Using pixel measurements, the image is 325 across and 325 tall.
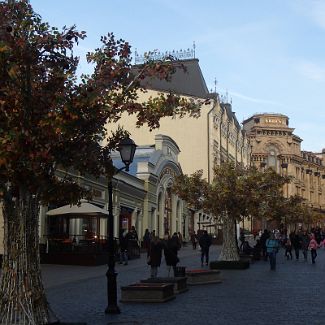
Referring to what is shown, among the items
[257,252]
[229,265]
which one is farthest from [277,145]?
[229,265]

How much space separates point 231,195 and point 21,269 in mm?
17891

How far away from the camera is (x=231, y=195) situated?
26625 mm

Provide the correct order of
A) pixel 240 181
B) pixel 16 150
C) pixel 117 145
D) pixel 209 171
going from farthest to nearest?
1. pixel 209 171
2. pixel 240 181
3. pixel 117 145
4. pixel 16 150

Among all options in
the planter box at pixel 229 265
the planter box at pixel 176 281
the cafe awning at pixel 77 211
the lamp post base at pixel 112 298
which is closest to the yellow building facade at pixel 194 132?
the cafe awning at pixel 77 211

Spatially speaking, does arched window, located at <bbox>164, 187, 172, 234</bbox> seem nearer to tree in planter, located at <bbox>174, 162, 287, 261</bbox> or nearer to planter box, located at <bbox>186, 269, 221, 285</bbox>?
tree in planter, located at <bbox>174, 162, 287, 261</bbox>

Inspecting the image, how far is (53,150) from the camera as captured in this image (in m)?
9.28

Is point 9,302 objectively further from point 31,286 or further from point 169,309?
point 169,309

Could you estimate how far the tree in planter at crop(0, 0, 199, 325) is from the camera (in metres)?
8.89

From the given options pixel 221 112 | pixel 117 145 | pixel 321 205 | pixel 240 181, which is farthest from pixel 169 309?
pixel 321 205

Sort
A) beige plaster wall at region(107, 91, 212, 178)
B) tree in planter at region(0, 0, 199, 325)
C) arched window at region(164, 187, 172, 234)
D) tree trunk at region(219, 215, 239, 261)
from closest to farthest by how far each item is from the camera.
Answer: tree in planter at region(0, 0, 199, 325)
tree trunk at region(219, 215, 239, 261)
arched window at region(164, 187, 172, 234)
beige plaster wall at region(107, 91, 212, 178)

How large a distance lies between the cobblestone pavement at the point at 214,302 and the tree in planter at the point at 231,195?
16.3 feet

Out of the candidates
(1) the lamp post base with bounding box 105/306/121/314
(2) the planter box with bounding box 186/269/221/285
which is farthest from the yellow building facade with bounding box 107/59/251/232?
(1) the lamp post base with bounding box 105/306/121/314

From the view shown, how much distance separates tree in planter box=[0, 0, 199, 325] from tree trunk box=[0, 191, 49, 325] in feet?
0.05

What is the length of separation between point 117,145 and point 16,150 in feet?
8.85
